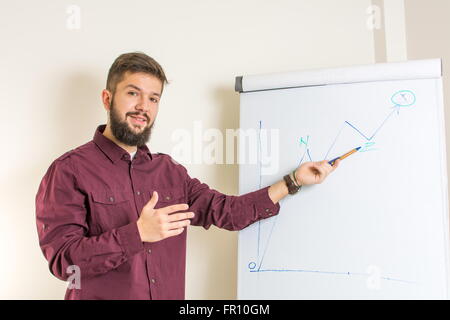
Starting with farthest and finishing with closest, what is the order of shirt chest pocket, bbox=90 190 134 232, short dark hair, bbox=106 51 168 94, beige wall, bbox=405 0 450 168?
1. beige wall, bbox=405 0 450 168
2. short dark hair, bbox=106 51 168 94
3. shirt chest pocket, bbox=90 190 134 232

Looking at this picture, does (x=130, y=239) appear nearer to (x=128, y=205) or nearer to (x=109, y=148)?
(x=128, y=205)

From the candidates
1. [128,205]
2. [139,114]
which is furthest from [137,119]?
[128,205]

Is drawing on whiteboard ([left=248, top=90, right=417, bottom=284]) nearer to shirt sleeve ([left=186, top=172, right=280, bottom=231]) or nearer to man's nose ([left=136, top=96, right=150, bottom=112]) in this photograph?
shirt sleeve ([left=186, top=172, right=280, bottom=231])

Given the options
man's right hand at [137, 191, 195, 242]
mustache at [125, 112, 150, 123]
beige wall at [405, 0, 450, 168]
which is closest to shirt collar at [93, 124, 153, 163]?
mustache at [125, 112, 150, 123]

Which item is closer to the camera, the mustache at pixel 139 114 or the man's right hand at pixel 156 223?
the man's right hand at pixel 156 223

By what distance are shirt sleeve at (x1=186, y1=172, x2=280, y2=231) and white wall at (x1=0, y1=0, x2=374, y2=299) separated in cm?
25

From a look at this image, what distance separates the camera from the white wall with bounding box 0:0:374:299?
5.76ft

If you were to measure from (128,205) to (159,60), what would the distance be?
72 centimetres

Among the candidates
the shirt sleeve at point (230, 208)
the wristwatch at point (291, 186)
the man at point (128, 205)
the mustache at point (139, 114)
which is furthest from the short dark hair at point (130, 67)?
the wristwatch at point (291, 186)

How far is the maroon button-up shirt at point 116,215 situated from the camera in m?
1.19

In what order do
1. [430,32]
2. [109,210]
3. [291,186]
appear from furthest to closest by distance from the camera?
[430,32], [291,186], [109,210]

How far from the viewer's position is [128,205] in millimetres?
1376

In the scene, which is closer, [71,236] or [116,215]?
[71,236]

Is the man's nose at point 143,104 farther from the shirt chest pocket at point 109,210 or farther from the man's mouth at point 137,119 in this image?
the shirt chest pocket at point 109,210
